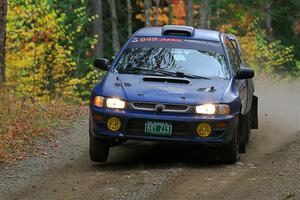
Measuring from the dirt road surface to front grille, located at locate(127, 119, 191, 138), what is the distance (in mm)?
496

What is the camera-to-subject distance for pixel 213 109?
943 centimetres

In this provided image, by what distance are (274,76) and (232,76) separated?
22.6m

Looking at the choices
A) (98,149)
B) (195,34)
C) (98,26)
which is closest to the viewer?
(98,149)

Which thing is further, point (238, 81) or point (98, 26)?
point (98, 26)

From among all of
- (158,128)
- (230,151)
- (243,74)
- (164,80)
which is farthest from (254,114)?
(158,128)

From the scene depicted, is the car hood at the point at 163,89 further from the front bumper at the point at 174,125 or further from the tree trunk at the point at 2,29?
the tree trunk at the point at 2,29

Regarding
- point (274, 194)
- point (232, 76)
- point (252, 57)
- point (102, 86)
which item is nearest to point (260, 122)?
point (232, 76)

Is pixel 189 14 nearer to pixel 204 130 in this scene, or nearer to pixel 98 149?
pixel 98 149

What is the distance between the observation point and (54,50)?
21.1 meters

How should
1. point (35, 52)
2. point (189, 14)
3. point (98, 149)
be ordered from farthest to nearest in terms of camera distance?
point (189, 14) → point (35, 52) → point (98, 149)

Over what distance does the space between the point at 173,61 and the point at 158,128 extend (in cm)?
159

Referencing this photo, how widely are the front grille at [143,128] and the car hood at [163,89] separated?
27 cm

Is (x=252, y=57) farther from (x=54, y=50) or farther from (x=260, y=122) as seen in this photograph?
(x=260, y=122)

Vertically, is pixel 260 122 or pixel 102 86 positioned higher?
pixel 102 86
